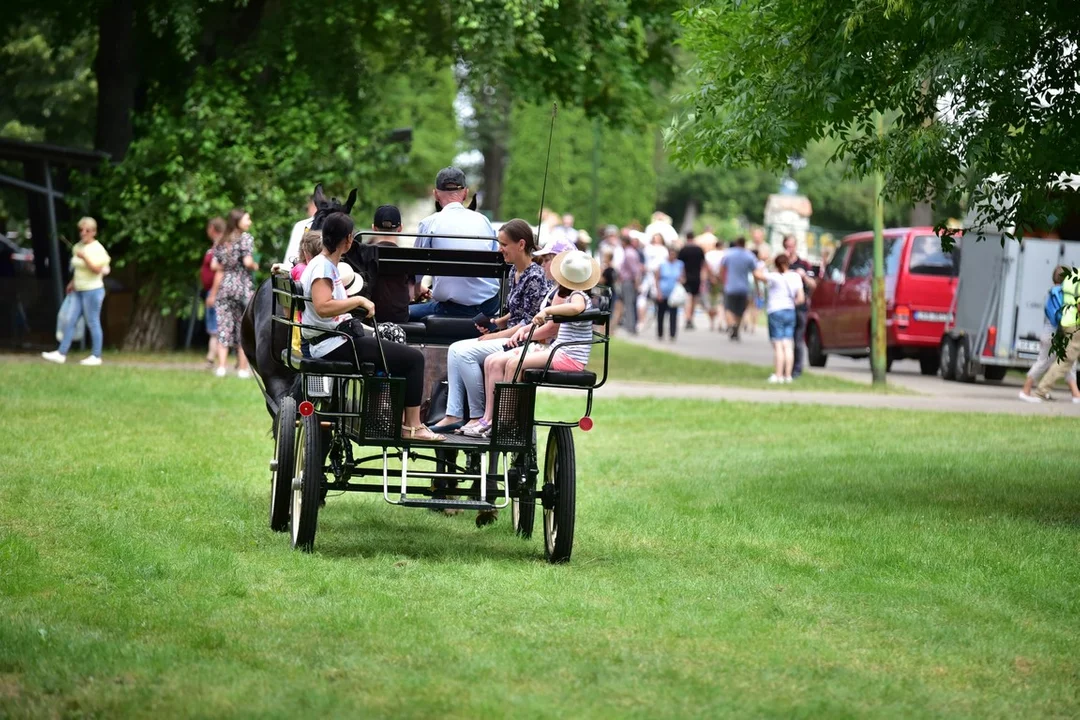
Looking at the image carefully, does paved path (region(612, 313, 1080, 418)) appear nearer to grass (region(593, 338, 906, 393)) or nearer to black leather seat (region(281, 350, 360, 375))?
grass (region(593, 338, 906, 393))

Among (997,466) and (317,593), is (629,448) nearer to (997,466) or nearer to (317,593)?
(997,466)

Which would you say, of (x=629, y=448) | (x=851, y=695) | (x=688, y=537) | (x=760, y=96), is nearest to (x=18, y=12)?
(x=629, y=448)

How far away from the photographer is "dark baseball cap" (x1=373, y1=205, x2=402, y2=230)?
11133 mm

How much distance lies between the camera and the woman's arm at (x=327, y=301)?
922cm

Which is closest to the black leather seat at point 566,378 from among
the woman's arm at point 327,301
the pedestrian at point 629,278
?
the woman's arm at point 327,301

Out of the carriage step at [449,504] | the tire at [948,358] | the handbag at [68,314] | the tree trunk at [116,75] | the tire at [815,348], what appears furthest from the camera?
the tire at [815,348]

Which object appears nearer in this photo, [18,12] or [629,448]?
[629,448]

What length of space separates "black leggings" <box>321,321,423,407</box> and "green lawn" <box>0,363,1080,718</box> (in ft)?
2.77

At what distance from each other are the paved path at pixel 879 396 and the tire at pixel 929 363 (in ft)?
0.94

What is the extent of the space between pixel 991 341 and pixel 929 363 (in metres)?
3.51

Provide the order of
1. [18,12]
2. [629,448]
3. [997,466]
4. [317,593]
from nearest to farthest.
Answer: [317,593], [997,466], [629,448], [18,12]

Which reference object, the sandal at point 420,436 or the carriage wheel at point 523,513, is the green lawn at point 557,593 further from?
the sandal at point 420,436

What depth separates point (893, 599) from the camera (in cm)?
846

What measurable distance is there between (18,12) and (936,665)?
21092 millimetres
